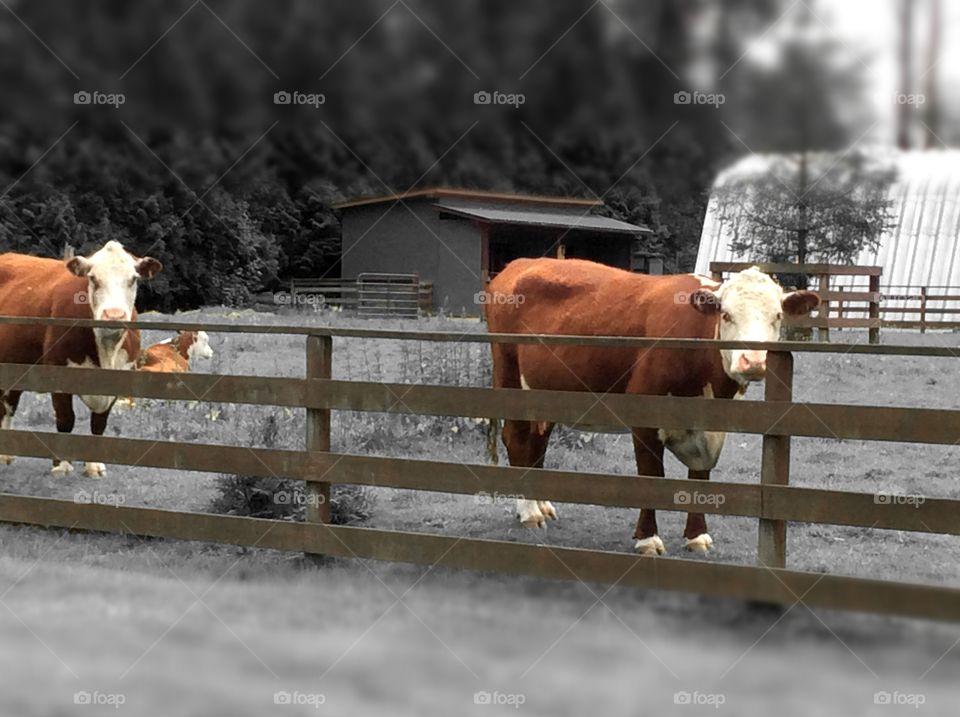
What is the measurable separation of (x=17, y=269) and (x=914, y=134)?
6294mm

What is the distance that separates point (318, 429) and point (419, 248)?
2572 centimetres

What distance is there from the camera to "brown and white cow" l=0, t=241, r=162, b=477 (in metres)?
7.46

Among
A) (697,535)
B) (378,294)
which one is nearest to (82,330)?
(697,535)

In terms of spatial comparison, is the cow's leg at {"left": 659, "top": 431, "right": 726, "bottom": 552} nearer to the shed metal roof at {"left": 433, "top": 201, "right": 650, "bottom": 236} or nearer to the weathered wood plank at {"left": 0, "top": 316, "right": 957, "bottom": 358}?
the weathered wood plank at {"left": 0, "top": 316, "right": 957, "bottom": 358}

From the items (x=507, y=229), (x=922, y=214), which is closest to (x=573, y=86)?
(x=922, y=214)

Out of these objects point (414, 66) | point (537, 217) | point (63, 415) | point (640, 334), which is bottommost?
point (63, 415)

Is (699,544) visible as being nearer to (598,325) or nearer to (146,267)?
(598,325)

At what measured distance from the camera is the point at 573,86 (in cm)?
970

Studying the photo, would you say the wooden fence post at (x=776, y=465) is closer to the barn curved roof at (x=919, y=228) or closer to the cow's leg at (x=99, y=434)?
Answer: the cow's leg at (x=99, y=434)

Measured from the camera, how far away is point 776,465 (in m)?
4.52

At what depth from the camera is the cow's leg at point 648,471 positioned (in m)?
5.57

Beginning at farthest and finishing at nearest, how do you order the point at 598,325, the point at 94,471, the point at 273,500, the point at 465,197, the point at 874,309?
the point at 465,197
the point at 874,309
the point at 94,471
the point at 598,325
the point at 273,500

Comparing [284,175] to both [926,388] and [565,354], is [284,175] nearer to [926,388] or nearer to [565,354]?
[926,388]

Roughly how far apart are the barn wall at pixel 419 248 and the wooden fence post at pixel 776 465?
76.1ft
